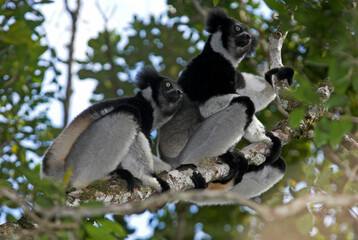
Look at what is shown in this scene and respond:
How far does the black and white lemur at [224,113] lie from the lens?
16.6 feet

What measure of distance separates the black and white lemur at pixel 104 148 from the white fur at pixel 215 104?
2.70 ft

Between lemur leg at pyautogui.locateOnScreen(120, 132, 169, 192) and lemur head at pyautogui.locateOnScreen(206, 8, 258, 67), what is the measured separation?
2.27m

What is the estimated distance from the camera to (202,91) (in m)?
5.72

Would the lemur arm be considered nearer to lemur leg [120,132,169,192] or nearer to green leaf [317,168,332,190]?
lemur leg [120,132,169,192]

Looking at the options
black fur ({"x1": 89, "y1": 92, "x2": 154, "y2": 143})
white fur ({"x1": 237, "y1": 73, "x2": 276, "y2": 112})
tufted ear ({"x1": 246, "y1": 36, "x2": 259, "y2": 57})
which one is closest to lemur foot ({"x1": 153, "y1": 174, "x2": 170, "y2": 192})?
black fur ({"x1": 89, "y1": 92, "x2": 154, "y2": 143})

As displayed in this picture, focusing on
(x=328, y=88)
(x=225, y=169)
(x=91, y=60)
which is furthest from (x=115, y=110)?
(x=91, y=60)

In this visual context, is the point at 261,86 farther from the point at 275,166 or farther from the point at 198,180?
the point at 198,180

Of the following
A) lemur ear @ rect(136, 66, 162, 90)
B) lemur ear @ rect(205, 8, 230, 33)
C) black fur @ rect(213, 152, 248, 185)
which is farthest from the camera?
lemur ear @ rect(205, 8, 230, 33)

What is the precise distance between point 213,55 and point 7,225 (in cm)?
392

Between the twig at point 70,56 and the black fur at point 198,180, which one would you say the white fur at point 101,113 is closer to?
the black fur at point 198,180

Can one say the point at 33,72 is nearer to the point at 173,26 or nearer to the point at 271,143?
the point at 173,26

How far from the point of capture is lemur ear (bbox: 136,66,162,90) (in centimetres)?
568

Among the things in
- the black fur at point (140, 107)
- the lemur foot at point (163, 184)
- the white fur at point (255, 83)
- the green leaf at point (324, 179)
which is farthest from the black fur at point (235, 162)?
the green leaf at point (324, 179)

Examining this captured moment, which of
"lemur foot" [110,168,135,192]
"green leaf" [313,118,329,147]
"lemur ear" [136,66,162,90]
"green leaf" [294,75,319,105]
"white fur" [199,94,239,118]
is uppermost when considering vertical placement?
"green leaf" [294,75,319,105]
